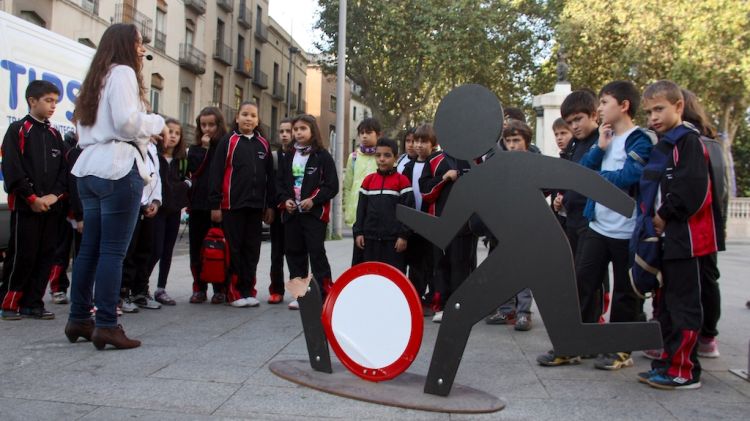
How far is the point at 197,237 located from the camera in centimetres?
688

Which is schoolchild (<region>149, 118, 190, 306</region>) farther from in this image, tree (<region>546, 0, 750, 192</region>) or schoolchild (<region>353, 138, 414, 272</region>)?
tree (<region>546, 0, 750, 192</region>)

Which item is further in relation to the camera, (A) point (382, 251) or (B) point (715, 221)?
(A) point (382, 251)

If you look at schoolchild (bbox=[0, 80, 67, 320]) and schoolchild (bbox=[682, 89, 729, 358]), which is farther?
schoolchild (bbox=[0, 80, 67, 320])

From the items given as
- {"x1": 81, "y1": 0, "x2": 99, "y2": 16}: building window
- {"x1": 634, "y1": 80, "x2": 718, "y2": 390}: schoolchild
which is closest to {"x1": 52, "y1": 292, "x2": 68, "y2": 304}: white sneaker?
{"x1": 634, "y1": 80, "x2": 718, "y2": 390}: schoolchild

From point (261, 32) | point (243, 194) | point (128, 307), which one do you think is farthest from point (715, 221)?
point (261, 32)

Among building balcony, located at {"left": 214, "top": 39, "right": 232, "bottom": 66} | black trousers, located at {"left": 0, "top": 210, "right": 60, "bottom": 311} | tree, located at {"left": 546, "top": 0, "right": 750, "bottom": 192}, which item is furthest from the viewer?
building balcony, located at {"left": 214, "top": 39, "right": 232, "bottom": 66}

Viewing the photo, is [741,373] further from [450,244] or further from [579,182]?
[450,244]

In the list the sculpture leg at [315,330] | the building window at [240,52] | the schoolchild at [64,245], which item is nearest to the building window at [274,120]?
the building window at [240,52]

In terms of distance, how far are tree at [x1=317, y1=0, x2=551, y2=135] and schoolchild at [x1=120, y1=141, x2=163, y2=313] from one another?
25.4m

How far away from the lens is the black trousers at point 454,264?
5.67 meters

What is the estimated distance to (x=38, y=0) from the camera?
19.6m

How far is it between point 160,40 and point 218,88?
22.3ft

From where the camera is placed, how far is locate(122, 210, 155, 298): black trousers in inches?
237

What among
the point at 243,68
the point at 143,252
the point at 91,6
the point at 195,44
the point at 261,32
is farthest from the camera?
the point at 261,32
